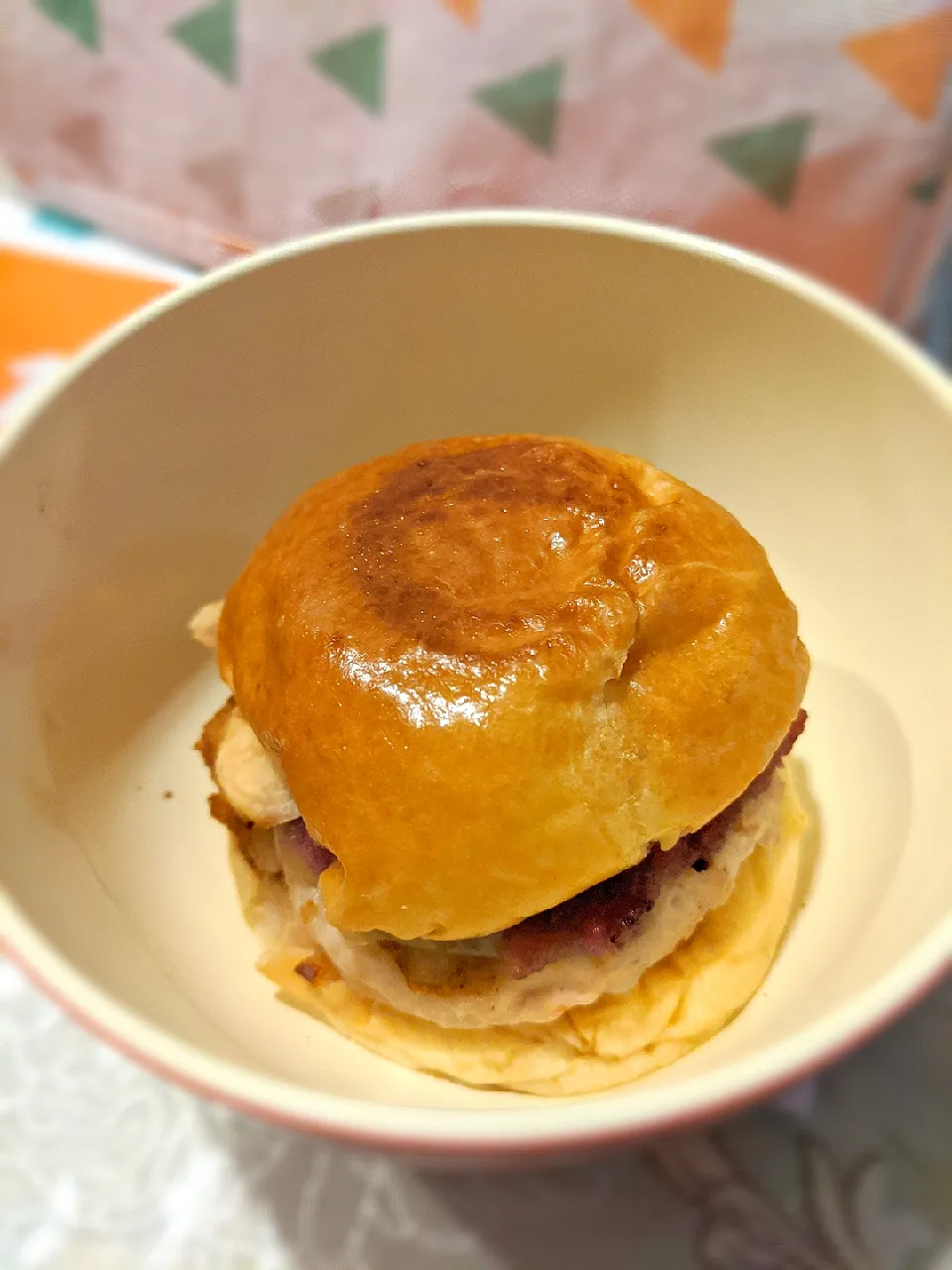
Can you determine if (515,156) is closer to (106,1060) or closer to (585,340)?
(585,340)

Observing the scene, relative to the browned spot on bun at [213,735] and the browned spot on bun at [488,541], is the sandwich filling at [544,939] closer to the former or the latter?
the browned spot on bun at [213,735]

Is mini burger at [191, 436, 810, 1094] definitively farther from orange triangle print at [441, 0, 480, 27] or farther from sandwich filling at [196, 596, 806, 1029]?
orange triangle print at [441, 0, 480, 27]

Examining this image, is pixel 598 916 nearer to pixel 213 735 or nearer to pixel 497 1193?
pixel 497 1193

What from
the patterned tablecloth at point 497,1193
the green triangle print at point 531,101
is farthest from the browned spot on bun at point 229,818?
the green triangle print at point 531,101

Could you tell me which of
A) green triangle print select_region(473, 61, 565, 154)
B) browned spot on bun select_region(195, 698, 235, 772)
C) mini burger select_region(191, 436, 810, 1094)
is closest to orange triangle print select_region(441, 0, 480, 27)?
green triangle print select_region(473, 61, 565, 154)

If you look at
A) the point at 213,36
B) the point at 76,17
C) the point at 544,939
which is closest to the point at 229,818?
the point at 544,939

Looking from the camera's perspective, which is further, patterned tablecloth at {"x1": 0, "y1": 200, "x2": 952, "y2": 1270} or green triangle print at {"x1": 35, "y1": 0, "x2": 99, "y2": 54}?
green triangle print at {"x1": 35, "y1": 0, "x2": 99, "y2": 54}
